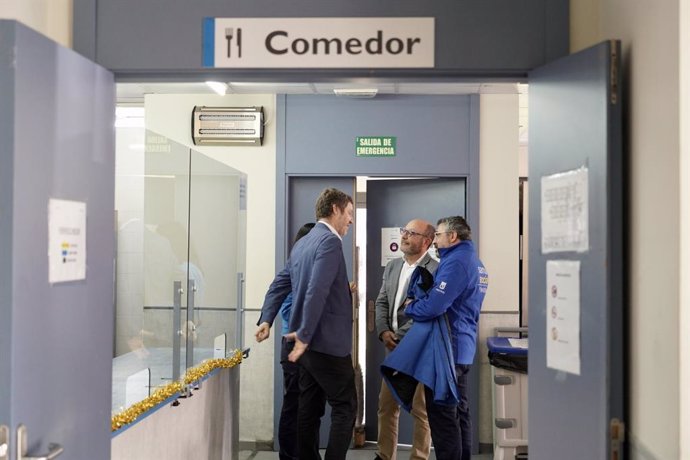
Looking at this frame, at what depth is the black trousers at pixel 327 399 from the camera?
425cm

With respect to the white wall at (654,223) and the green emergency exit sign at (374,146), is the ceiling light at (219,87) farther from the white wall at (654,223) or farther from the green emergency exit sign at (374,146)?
the white wall at (654,223)

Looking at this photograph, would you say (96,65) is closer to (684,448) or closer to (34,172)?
(34,172)

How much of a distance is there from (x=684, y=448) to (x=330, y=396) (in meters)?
2.62

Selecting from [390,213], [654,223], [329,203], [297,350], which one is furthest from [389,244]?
[654,223]

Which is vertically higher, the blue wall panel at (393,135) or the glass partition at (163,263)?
the blue wall panel at (393,135)

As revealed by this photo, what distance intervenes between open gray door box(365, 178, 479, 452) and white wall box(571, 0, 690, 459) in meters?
3.75

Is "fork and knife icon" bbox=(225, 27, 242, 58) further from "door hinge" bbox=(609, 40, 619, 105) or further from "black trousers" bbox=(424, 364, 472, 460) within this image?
"black trousers" bbox=(424, 364, 472, 460)

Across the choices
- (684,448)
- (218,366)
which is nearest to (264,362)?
(218,366)

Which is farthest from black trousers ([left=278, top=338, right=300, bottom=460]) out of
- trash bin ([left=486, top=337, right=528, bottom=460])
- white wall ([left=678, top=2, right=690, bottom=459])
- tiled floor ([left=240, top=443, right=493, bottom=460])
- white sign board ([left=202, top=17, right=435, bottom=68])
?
white wall ([left=678, top=2, right=690, bottom=459])

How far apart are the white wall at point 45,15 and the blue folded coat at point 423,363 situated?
2591 millimetres

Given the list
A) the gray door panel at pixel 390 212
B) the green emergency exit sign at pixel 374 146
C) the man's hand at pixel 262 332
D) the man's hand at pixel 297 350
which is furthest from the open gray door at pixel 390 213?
the man's hand at pixel 297 350

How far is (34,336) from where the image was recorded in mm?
2066

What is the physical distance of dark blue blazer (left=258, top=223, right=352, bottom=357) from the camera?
414 centimetres

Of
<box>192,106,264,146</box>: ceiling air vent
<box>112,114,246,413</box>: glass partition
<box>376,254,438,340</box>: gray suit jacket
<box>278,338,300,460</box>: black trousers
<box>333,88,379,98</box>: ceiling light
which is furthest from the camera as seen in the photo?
<box>192,106,264,146</box>: ceiling air vent
